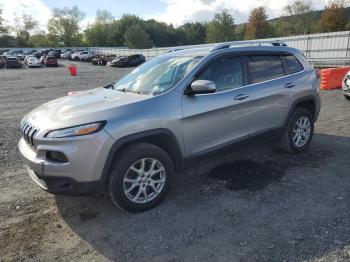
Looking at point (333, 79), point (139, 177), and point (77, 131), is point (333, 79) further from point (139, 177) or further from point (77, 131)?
point (77, 131)

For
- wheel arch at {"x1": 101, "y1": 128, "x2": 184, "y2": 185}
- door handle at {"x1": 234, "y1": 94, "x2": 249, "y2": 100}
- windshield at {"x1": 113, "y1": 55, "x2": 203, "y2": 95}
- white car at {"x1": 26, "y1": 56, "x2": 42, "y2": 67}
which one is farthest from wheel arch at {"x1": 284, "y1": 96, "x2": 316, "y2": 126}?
white car at {"x1": 26, "y1": 56, "x2": 42, "y2": 67}

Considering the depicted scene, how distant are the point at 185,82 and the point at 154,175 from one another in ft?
3.78

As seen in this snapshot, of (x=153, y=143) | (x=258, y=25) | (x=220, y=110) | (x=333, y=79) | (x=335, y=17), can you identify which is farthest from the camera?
(x=258, y=25)

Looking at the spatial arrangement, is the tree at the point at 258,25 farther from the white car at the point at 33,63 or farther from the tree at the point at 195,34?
the white car at the point at 33,63

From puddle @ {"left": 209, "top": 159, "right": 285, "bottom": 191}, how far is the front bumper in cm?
183

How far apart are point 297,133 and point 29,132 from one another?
158 inches

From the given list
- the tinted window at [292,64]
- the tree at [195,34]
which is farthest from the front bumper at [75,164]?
the tree at [195,34]

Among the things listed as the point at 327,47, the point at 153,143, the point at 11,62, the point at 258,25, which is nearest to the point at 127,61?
the point at 11,62

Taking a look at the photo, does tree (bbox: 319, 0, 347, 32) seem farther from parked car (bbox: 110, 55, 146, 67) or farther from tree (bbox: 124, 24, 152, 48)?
tree (bbox: 124, 24, 152, 48)

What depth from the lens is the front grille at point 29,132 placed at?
3482 millimetres

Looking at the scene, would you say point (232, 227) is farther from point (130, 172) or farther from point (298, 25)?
point (298, 25)

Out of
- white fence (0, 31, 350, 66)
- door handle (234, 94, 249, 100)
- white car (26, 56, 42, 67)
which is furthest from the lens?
white car (26, 56, 42, 67)

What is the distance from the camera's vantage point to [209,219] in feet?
11.8

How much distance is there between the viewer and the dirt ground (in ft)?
10.1
